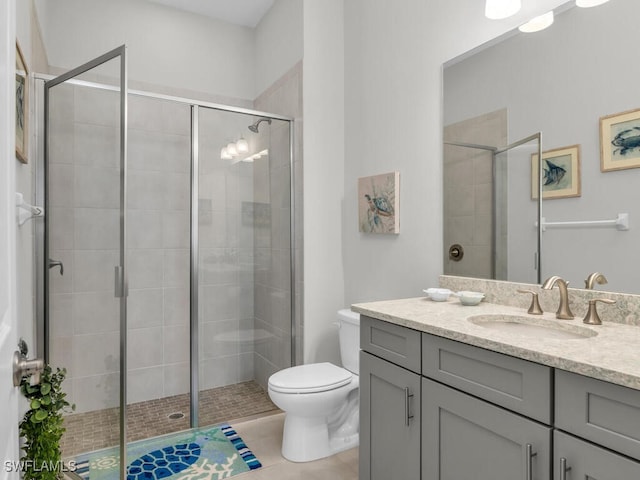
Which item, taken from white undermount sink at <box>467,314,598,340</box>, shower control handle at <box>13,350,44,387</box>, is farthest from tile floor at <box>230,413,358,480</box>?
shower control handle at <box>13,350,44,387</box>

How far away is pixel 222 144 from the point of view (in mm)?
2676

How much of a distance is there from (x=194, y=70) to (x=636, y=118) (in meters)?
2.92

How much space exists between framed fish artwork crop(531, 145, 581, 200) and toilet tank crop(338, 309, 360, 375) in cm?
117

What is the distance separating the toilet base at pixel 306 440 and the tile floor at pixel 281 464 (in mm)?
29

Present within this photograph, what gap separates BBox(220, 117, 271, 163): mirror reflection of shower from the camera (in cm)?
268

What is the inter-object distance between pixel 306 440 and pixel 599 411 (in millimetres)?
1582

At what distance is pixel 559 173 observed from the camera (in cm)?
152

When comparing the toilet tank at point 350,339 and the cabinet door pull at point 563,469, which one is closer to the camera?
the cabinet door pull at point 563,469

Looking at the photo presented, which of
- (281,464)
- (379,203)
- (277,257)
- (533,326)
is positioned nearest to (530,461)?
(533,326)

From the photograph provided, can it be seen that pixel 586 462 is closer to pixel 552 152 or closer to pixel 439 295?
pixel 439 295

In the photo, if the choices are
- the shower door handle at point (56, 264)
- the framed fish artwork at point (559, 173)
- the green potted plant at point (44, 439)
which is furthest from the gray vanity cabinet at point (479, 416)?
the shower door handle at point (56, 264)

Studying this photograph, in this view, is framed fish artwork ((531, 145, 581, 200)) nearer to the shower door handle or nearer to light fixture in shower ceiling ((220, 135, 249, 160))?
light fixture in shower ceiling ((220, 135, 249, 160))

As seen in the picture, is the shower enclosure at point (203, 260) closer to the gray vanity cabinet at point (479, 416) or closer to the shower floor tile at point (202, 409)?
the shower floor tile at point (202, 409)

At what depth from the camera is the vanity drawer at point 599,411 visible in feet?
2.76
